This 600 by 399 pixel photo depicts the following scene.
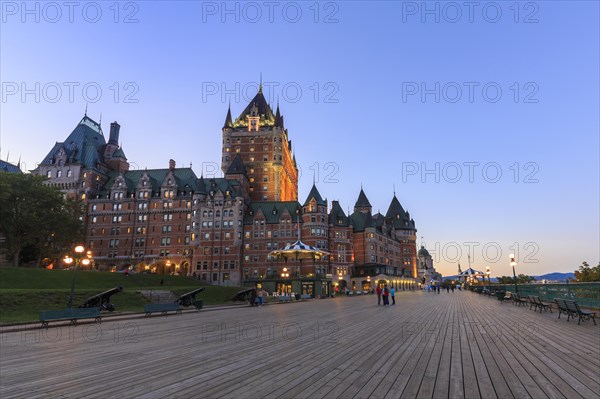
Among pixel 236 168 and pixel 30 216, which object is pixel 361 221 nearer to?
pixel 236 168

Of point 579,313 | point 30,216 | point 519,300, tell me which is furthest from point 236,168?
point 579,313

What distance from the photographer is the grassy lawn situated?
87.0 feet

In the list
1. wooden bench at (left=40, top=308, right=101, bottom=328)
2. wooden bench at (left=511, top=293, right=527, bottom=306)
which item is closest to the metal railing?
wooden bench at (left=511, top=293, right=527, bottom=306)


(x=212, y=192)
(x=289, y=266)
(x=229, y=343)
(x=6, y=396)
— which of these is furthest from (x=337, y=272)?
(x=6, y=396)

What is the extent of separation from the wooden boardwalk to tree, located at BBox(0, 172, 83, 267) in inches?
2060

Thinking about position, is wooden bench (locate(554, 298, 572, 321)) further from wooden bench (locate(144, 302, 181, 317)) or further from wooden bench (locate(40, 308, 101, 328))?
wooden bench (locate(40, 308, 101, 328))

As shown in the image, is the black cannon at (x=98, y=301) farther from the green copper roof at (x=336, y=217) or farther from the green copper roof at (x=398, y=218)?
the green copper roof at (x=398, y=218)

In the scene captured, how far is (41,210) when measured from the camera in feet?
191

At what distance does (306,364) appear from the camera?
28.7ft

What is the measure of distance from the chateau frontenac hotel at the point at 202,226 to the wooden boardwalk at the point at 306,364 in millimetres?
61524

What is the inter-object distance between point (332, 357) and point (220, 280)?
253 feet

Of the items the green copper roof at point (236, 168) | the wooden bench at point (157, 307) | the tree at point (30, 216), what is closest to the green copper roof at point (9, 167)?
the tree at point (30, 216)

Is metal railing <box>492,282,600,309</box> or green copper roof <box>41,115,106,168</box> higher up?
green copper roof <box>41,115,106,168</box>

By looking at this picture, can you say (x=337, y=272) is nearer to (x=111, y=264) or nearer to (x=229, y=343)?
(x=111, y=264)
